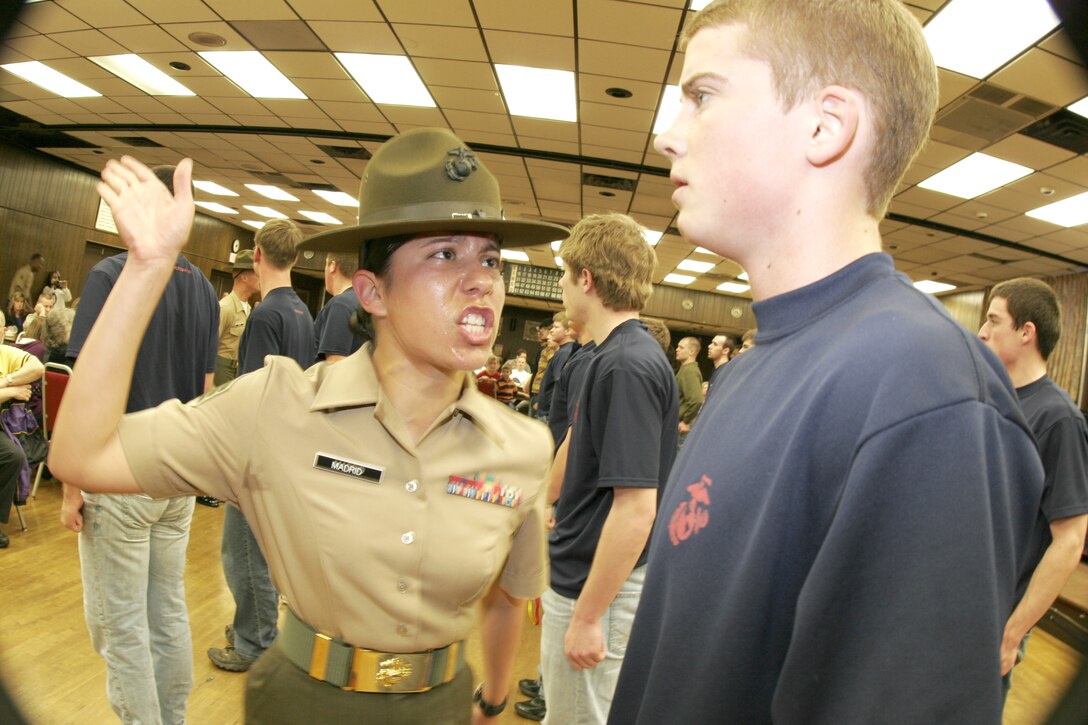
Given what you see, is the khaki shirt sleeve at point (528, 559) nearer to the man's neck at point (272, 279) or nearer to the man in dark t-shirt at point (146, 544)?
the man in dark t-shirt at point (146, 544)

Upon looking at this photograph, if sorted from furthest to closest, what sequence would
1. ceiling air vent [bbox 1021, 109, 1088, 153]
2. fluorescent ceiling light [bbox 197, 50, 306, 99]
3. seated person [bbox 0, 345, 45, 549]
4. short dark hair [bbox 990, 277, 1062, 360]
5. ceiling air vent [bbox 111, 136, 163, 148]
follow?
ceiling air vent [bbox 111, 136, 163, 148], fluorescent ceiling light [bbox 197, 50, 306, 99], ceiling air vent [bbox 1021, 109, 1088, 153], seated person [bbox 0, 345, 45, 549], short dark hair [bbox 990, 277, 1062, 360]

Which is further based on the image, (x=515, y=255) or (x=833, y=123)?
(x=515, y=255)

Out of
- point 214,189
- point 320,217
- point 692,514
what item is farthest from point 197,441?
point 320,217

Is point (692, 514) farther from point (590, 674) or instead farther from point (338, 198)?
point (338, 198)

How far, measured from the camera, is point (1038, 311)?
2.29 metres

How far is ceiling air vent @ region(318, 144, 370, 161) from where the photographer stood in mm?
8547

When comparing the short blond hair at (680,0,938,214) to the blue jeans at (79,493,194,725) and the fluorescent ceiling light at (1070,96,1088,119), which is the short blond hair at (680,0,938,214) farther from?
the fluorescent ceiling light at (1070,96,1088,119)

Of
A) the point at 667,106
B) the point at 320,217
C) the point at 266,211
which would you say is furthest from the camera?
the point at 266,211

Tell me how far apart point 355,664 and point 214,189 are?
1270 centimetres

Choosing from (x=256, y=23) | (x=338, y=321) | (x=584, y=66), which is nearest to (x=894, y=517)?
(x=338, y=321)

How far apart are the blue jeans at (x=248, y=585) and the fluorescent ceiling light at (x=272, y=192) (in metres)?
9.67

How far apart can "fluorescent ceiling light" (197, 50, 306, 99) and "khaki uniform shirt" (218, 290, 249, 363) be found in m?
2.37

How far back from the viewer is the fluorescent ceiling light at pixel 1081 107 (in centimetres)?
484

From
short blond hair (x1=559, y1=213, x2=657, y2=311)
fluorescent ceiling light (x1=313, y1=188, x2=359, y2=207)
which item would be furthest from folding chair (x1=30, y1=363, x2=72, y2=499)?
fluorescent ceiling light (x1=313, y1=188, x2=359, y2=207)
